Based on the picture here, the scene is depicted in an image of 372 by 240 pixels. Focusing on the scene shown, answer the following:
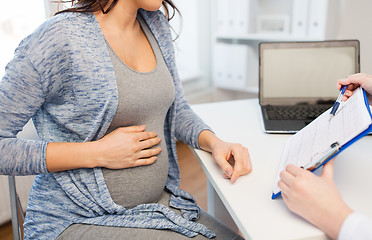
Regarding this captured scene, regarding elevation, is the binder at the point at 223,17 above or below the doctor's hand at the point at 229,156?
above

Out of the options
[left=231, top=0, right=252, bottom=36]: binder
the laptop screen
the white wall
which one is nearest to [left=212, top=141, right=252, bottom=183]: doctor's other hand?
the laptop screen

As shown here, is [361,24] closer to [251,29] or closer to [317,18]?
[317,18]

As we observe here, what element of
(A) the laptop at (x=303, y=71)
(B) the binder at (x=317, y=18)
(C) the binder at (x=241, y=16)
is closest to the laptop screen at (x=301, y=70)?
(A) the laptop at (x=303, y=71)

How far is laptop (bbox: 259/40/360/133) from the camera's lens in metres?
1.21

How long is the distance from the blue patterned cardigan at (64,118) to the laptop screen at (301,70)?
0.56 m

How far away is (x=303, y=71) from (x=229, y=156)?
54 centimetres

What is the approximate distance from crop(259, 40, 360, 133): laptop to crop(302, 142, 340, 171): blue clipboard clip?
557 millimetres

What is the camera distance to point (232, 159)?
0.90 meters

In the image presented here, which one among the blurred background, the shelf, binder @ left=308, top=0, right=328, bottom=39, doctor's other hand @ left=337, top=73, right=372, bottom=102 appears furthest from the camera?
the shelf

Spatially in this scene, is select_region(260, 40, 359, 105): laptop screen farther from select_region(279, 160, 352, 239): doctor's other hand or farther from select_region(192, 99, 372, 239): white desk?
select_region(279, 160, 352, 239): doctor's other hand

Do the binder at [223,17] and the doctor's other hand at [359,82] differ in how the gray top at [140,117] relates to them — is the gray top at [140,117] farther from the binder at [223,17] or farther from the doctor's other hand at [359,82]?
the binder at [223,17]

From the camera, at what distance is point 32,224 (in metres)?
0.86

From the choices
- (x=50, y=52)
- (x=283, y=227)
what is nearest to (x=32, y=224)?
(x=50, y=52)

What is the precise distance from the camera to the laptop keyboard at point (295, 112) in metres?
1.13
